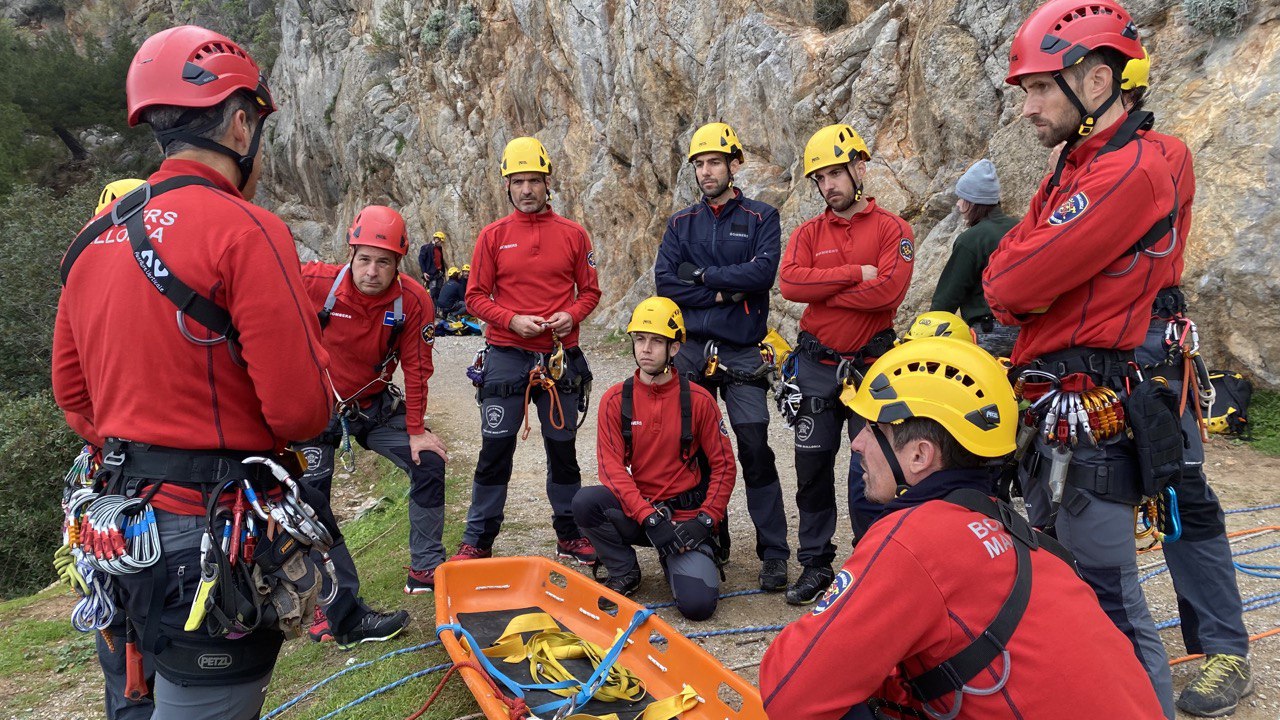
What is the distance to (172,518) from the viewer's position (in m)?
2.48

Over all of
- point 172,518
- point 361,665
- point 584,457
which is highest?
point 172,518

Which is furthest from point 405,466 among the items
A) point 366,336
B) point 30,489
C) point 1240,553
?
point 30,489

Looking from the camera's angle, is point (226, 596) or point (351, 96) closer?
point (226, 596)

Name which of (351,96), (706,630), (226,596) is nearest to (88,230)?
(226,596)

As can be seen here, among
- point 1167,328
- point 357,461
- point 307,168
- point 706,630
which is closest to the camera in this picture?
point 1167,328

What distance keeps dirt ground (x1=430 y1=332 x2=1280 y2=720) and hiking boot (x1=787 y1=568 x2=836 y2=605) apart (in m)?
0.07

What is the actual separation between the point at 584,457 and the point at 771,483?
4.57m

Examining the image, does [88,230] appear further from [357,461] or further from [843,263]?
[357,461]

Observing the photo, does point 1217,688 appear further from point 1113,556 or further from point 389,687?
point 389,687

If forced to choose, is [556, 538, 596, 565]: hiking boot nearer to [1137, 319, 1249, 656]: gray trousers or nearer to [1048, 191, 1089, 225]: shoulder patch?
[1137, 319, 1249, 656]: gray trousers

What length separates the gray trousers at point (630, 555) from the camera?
15.8ft

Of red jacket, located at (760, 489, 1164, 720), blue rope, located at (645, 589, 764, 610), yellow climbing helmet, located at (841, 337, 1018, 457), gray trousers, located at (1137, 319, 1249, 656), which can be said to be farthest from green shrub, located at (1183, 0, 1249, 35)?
red jacket, located at (760, 489, 1164, 720)

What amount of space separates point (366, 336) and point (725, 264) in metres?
2.42

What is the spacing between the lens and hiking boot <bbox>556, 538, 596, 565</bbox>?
5.84m
